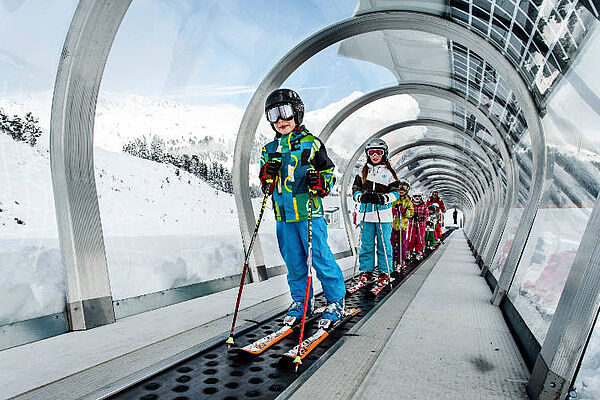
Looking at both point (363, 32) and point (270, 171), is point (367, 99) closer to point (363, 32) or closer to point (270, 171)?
point (363, 32)

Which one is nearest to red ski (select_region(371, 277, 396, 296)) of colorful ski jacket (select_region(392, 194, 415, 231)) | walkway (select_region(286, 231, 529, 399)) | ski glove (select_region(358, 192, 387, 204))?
walkway (select_region(286, 231, 529, 399))

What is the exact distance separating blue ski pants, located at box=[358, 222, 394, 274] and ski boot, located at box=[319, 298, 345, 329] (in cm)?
244

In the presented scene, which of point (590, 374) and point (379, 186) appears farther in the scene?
point (379, 186)

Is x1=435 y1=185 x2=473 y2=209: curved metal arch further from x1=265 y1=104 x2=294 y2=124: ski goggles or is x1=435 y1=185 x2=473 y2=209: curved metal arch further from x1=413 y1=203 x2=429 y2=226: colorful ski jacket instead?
x1=265 y1=104 x2=294 y2=124: ski goggles

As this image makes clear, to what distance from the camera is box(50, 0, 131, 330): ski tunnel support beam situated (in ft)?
11.9

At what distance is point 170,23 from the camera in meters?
4.84

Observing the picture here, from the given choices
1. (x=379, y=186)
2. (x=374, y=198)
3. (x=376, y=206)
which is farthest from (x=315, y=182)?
(x=376, y=206)

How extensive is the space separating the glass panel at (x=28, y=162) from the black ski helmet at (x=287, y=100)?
1.90m

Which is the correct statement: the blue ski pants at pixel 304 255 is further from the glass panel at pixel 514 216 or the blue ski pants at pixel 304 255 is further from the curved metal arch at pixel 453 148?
the curved metal arch at pixel 453 148

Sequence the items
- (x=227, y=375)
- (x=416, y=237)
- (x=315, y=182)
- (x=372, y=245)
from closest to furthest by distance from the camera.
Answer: (x=227, y=375)
(x=315, y=182)
(x=372, y=245)
(x=416, y=237)

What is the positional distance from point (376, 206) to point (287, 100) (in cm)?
318

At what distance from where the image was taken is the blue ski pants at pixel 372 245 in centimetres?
627

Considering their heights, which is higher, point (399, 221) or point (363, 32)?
point (363, 32)

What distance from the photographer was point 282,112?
3549 mm
